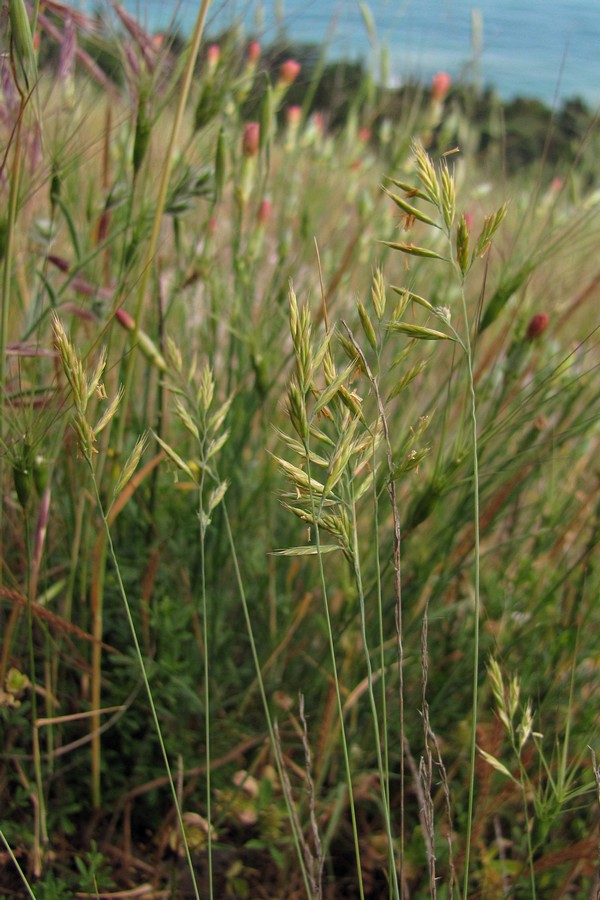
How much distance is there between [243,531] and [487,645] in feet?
1.22

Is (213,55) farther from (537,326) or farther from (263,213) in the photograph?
(537,326)

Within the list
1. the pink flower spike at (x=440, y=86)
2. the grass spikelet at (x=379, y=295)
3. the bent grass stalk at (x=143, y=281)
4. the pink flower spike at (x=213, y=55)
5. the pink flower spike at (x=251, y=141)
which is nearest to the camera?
the grass spikelet at (x=379, y=295)

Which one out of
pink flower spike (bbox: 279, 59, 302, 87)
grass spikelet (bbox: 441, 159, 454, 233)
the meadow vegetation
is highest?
pink flower spike (bbox: 279, 59, 302, 87)

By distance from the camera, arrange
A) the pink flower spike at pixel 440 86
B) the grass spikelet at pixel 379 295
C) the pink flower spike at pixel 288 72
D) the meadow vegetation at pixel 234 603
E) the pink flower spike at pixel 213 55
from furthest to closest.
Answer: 1. the pink flower spike at pixel 440 86
2. the pink flower spike at pixel 288 72
3. the pink flower spike at pixel 213 55
4. the meadow vegetation at pixel 234 603
5. the grass spikelet at pixel 379 295

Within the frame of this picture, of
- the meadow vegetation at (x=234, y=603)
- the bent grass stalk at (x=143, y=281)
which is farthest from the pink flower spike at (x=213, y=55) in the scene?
the bent grass stalk at (x=143, y=281)

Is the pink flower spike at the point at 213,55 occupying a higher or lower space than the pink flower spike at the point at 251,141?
higher

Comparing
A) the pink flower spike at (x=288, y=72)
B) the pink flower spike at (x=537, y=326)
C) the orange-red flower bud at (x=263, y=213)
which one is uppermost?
the pink flower spike at (x=288, y=72)

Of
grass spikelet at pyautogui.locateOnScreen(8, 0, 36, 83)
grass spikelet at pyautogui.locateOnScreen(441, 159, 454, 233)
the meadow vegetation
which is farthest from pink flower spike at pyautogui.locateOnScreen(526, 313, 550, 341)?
grass spikelet at pyautogui.locateOnScreen(8, 0, 36, 83)

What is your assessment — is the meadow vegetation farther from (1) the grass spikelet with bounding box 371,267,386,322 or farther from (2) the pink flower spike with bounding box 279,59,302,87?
(1) the grass spikelet with bounding box 371,267,386,322

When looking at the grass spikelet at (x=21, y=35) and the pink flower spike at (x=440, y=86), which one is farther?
the pink flower spike at (x=440, y=86)

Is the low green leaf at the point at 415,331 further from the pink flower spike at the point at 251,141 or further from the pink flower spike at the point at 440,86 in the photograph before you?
the pink flower spike at the point at 440,86

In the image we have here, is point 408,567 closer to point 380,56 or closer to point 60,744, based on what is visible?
point 60,744

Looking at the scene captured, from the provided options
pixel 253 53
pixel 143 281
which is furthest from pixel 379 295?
pixel 253 53

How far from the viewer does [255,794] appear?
3.81ft
